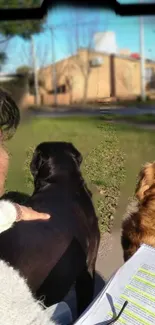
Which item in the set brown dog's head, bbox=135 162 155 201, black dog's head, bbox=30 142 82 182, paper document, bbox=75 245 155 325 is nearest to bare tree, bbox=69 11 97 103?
black dog's head, bbox=30 142 82 182

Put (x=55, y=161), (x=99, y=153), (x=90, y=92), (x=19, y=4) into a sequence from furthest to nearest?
(x=55, y=161)
(x=99, y=153)
(x=90, y=92)
(x=19, y=4)

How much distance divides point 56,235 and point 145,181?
39cm

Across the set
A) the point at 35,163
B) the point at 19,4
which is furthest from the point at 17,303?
the point at 19,4

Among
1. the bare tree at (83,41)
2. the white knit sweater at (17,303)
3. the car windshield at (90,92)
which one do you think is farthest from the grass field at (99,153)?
the white knit sweater at (17,303)

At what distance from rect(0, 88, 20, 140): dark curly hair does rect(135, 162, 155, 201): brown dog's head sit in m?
0.49

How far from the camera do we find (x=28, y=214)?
1.81 metres

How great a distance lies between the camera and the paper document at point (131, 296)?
1.61 m

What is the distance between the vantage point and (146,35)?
1.51 m

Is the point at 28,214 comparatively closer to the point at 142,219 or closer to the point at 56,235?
the point at 56,235

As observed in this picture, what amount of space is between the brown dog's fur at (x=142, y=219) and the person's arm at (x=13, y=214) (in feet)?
1.02

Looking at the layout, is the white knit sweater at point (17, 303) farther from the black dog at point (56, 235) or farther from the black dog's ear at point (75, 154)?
the black dog's ear at point (75, 154)

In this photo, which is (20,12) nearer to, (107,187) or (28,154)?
(28,154)

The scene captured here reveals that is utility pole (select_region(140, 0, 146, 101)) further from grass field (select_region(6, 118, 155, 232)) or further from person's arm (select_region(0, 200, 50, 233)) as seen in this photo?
person's arm (select_region(0, 200, 50, 233))

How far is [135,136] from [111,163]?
0.14 meters
